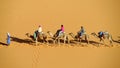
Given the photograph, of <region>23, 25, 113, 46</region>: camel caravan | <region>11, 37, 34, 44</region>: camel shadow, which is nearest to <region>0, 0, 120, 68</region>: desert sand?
<region>11, 37, 34, 44</region>: camel shadow

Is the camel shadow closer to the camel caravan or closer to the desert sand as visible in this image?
the desert sand

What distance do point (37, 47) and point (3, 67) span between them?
15.5 feet

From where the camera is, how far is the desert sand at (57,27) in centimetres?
2566

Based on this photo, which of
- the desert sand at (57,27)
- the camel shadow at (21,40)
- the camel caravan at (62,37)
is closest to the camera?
the desert sand at (57,27)

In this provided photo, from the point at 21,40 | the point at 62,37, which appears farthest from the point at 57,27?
the point at 21,40

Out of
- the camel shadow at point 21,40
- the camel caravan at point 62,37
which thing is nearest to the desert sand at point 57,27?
the camel shadow at point 21,40

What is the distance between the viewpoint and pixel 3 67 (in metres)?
24.4

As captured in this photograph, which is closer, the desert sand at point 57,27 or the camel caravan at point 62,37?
the desert sand at point 57,27

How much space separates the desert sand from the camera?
25656 millimetres

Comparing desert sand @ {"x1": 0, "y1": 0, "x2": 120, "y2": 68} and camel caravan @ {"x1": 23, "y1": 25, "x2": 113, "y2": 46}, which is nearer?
desert sand @ {"x1": 0, "y1": 0, "x2": 120, "y2": 68}

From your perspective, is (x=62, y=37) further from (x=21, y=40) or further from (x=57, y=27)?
(x=57, y=27)

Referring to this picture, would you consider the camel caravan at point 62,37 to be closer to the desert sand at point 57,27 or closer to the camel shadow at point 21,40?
the camel shadow at point 21,40

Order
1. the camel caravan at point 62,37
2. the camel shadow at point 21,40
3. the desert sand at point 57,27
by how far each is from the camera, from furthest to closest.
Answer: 1. the camel shadow at point 21,40
2. the camel caravan at point 62,37
3. the desert sand at point 57,27

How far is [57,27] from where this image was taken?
34188 mm
